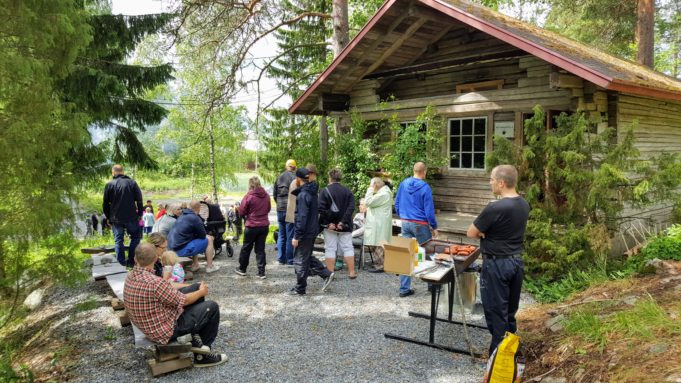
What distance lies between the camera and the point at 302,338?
210 inches

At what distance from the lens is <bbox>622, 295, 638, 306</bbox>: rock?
16.4ft

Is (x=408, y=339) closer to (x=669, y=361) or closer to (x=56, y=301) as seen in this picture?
(x=669, y=361)

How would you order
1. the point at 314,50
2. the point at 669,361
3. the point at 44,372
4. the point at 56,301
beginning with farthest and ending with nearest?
the point at 314,50
the point at 56,301
the point at 44,372
the point at 669,361

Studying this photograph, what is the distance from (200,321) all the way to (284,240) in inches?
175

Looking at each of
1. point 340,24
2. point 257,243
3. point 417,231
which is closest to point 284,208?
point 257,243

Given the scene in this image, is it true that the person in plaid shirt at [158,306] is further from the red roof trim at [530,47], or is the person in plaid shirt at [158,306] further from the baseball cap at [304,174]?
the red roof trim at [530,47]

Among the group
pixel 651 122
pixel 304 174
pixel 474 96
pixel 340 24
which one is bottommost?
pixel 304 174

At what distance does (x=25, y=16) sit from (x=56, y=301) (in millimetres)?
4720

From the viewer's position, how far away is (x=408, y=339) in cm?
511

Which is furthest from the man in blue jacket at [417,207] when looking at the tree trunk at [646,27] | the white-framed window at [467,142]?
the tree trunk at [646,27]

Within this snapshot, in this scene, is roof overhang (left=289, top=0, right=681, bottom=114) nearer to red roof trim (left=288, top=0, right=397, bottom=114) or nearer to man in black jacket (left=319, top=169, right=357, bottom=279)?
red roof trim (left=288, top=0, right=397, bottom=114)

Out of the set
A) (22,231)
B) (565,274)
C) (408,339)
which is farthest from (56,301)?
(565,274)

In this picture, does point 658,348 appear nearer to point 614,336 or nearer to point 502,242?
point 614,336

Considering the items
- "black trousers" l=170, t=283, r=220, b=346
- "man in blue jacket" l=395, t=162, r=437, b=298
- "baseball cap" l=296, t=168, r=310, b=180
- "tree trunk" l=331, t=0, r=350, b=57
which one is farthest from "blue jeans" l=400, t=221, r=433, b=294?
"tree trunk" l=331, t=0, r=350, b=57
